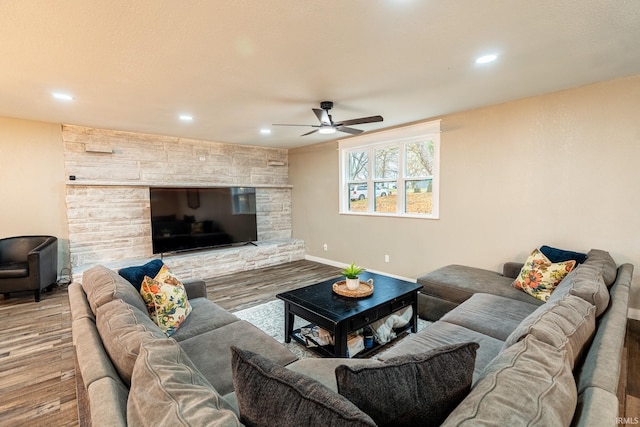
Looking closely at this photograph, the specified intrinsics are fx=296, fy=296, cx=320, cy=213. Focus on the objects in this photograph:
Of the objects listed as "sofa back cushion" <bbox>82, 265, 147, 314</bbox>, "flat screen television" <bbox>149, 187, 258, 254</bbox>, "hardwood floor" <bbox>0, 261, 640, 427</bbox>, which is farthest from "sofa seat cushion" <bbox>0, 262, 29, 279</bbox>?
"sofa back cushion" <bbox>82, 265, 147, 314</bbox>

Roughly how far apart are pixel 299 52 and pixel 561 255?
3.11 metres

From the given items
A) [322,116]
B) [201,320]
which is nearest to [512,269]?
[322,116]

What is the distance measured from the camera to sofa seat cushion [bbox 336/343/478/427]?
2.83 ft

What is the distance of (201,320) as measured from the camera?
223 cm

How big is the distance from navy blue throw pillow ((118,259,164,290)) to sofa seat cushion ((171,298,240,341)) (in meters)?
0.44

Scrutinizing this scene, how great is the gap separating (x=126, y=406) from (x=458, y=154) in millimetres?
4186

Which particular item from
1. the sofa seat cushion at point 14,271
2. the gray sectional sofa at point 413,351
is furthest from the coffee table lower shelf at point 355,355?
the sofa seat cushion at point 14,271

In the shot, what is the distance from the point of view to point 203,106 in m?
3.52

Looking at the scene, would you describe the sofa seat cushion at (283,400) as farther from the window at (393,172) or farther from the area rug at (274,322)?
the window at (393,172)

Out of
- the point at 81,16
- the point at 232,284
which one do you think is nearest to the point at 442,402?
the point at 81,16

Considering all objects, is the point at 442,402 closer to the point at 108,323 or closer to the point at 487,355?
the point at 487,355

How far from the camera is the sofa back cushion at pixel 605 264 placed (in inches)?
84.3

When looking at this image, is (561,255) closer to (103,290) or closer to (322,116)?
(322,116)

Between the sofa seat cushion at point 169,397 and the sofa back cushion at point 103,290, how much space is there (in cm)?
76
